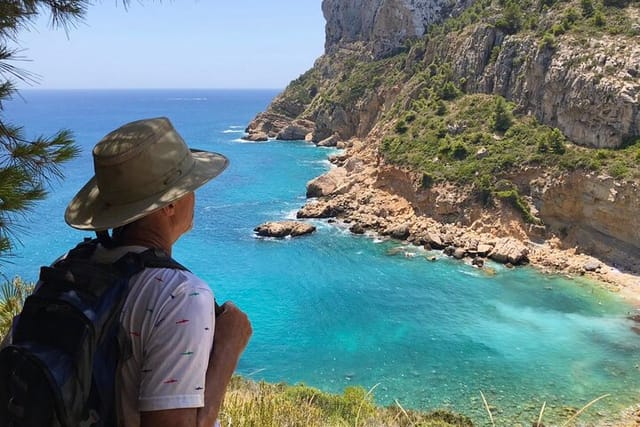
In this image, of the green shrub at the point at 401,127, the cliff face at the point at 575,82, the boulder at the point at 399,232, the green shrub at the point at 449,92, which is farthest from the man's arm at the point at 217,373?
the green shrub at the point at 449,92

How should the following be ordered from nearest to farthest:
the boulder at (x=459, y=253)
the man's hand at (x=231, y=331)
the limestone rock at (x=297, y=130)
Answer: the man's hand at (x=231, y=331), the boulder at (x=459, y=253), the limestone rock at (x=297, y=130)

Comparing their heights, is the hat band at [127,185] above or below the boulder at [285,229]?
above

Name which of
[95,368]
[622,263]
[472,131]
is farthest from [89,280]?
[472,131]

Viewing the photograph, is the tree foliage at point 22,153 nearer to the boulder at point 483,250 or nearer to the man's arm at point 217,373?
the man's arm at point 217,373

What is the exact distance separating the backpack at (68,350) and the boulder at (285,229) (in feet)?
91.1

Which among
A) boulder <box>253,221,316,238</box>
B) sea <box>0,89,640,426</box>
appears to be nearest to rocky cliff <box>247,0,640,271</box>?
sea <box>0,89,640,426</box>

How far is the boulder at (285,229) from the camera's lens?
2909 cm

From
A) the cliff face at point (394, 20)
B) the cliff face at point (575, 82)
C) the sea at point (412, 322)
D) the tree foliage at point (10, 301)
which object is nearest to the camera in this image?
the tree foliage at point (10, 301)

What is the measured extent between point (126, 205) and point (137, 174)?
99 millimetres

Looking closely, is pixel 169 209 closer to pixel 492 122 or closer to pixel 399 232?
pixel 399 232

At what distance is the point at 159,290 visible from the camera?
4.23ft

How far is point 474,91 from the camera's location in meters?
37.5

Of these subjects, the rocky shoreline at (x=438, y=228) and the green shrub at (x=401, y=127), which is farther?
the green shrub at (x=401, y=127)

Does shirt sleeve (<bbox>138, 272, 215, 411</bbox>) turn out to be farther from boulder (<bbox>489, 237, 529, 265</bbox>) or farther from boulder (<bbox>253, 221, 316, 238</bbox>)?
boulder (<bbox>253, 221, 316, 238</bbox>)
